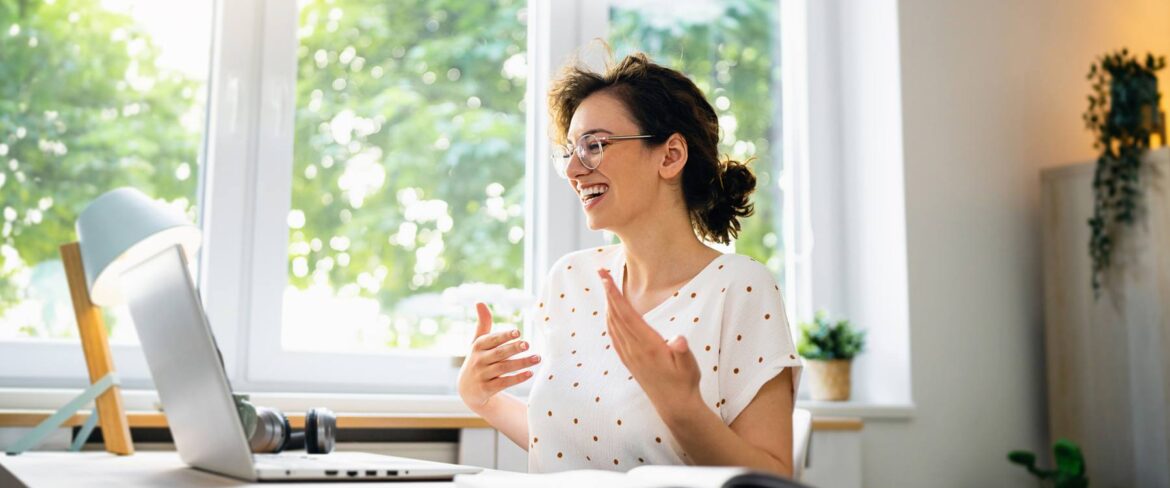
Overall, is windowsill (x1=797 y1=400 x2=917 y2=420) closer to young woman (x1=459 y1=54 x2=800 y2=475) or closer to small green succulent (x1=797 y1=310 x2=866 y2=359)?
small green succulent (x1=797 y1=310 x2=866 y2=359)

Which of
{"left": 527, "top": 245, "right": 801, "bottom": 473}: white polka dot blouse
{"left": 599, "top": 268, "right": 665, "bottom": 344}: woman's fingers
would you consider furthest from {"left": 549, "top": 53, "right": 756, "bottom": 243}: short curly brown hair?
{"left": 599, "top": 268, "right": 665, "bottom": 344}: woman's fingers

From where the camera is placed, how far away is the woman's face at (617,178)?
1662 millimetres

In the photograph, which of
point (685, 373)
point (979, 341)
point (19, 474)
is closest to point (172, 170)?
point (19, 474)

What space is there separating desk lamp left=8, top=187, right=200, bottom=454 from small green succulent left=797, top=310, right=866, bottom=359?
5.75ft

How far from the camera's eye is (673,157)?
1694mm

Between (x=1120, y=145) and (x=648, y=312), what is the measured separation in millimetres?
1945

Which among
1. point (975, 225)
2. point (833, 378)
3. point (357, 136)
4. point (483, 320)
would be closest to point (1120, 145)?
point (975, 225)

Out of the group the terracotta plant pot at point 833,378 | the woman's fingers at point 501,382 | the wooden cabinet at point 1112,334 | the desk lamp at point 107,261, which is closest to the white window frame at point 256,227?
the desk lamp at point 107,261

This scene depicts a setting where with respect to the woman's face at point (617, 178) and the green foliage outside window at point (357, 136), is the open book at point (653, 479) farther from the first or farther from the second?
the green foliage outside window at point (357, 136)

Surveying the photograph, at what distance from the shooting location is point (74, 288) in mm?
1809

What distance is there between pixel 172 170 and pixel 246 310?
36 centimetres

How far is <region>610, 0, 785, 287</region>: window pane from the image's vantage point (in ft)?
10.2

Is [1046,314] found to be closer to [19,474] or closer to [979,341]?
[979,341]

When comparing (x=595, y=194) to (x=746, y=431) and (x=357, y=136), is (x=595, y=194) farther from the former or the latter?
(x=357, y=136)
